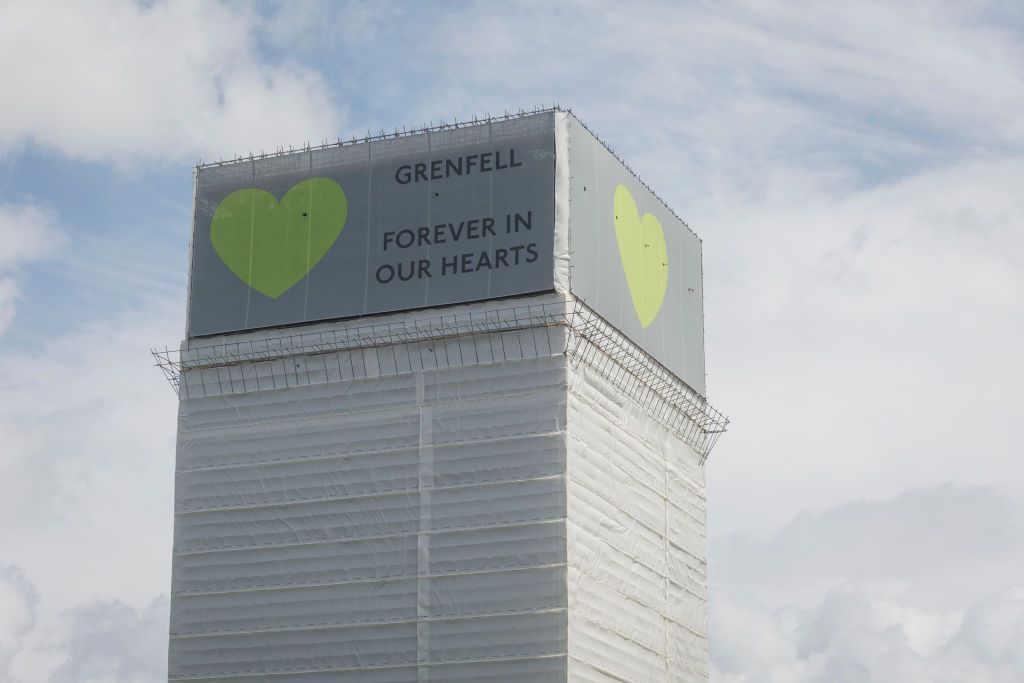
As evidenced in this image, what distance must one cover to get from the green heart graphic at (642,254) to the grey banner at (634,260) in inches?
2.2

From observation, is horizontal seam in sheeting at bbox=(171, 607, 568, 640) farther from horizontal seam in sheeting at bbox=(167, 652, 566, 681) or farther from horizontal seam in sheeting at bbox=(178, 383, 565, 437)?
horizontal seam in sheeting at bbox=(178, 383, 565, 437)

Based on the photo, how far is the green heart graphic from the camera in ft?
357

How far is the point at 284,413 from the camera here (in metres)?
105

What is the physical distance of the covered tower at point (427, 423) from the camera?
98.2m

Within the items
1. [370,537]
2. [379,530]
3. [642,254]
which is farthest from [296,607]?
[642,254]

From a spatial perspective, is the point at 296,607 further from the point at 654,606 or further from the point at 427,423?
the point at 654,606

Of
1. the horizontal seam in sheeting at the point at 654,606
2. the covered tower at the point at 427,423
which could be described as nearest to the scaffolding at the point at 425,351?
the covered tower at the point at 427,423

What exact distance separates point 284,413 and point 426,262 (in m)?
11.2

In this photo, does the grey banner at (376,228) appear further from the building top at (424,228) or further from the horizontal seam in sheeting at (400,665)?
the horizontal seam in sheeting at (400,665)

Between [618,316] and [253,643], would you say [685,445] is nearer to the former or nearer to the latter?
[618,316]

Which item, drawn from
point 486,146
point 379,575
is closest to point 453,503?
point 379,575

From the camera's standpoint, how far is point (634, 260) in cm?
11019

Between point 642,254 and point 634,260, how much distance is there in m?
1.59

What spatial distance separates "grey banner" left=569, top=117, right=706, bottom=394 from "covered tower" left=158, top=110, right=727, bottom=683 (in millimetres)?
232
